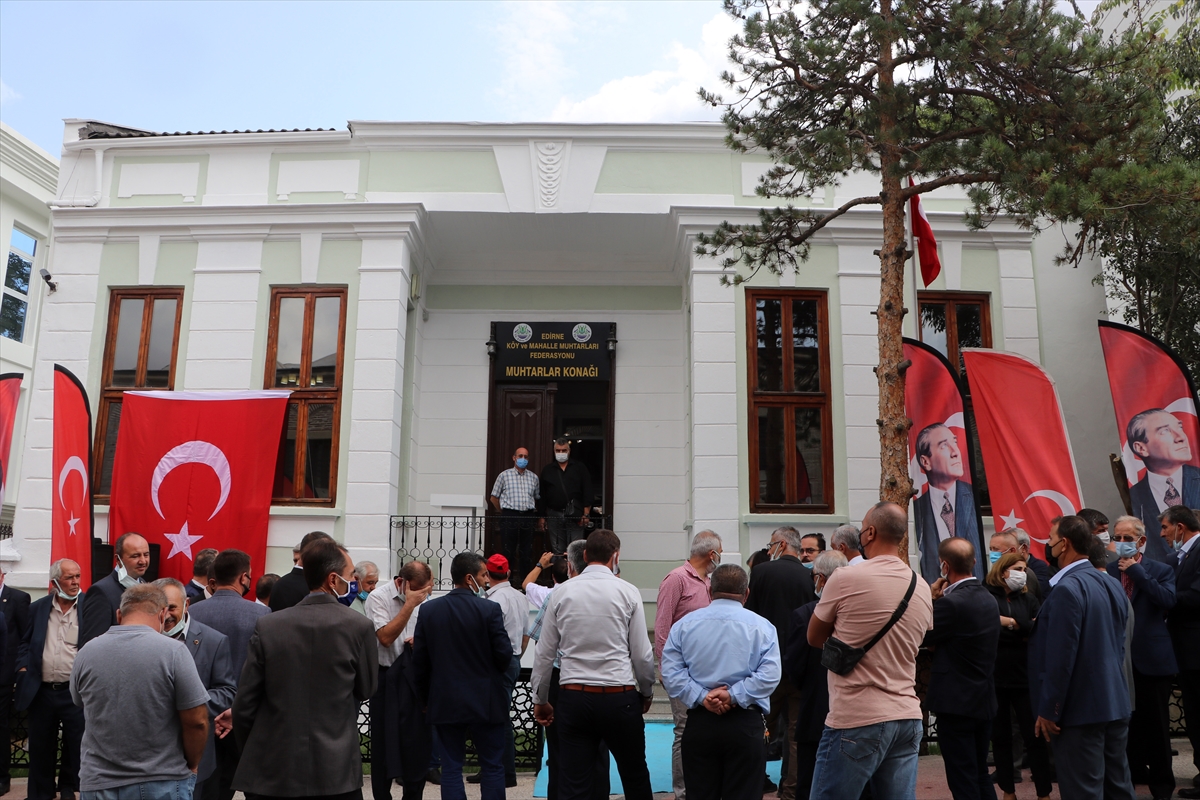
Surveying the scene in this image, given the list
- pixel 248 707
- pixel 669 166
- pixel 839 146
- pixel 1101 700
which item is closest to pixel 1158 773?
pixel 1101 700

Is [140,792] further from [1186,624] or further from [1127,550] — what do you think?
[1186,624]

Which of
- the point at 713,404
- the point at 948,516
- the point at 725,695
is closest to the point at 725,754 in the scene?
the point at 725,695

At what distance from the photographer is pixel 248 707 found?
4207 millimetres

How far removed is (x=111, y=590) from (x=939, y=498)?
25.6 feet

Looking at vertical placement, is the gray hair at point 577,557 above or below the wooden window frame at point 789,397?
below

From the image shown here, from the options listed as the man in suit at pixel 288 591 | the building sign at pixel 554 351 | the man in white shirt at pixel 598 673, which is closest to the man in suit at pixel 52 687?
the man in suit at pixel 288 591

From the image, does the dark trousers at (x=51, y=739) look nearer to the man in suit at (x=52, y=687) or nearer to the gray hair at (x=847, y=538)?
the man in suit at (x=52, y=687)

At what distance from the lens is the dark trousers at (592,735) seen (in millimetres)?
5070

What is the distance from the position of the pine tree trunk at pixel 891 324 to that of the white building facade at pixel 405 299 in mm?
2886

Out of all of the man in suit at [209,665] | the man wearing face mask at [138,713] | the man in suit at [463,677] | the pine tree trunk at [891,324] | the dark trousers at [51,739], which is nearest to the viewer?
the man wearing face mask at [138,713]

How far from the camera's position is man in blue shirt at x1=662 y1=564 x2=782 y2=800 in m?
4.62

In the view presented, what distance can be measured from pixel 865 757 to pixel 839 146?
212 inches

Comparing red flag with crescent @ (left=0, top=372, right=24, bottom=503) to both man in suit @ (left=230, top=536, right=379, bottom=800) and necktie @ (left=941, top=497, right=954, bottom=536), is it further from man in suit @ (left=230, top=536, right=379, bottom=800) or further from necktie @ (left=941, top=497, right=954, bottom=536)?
necktie @ (left=941, top=497, right=954, bottom=536)

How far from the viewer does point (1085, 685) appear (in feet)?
17.3
